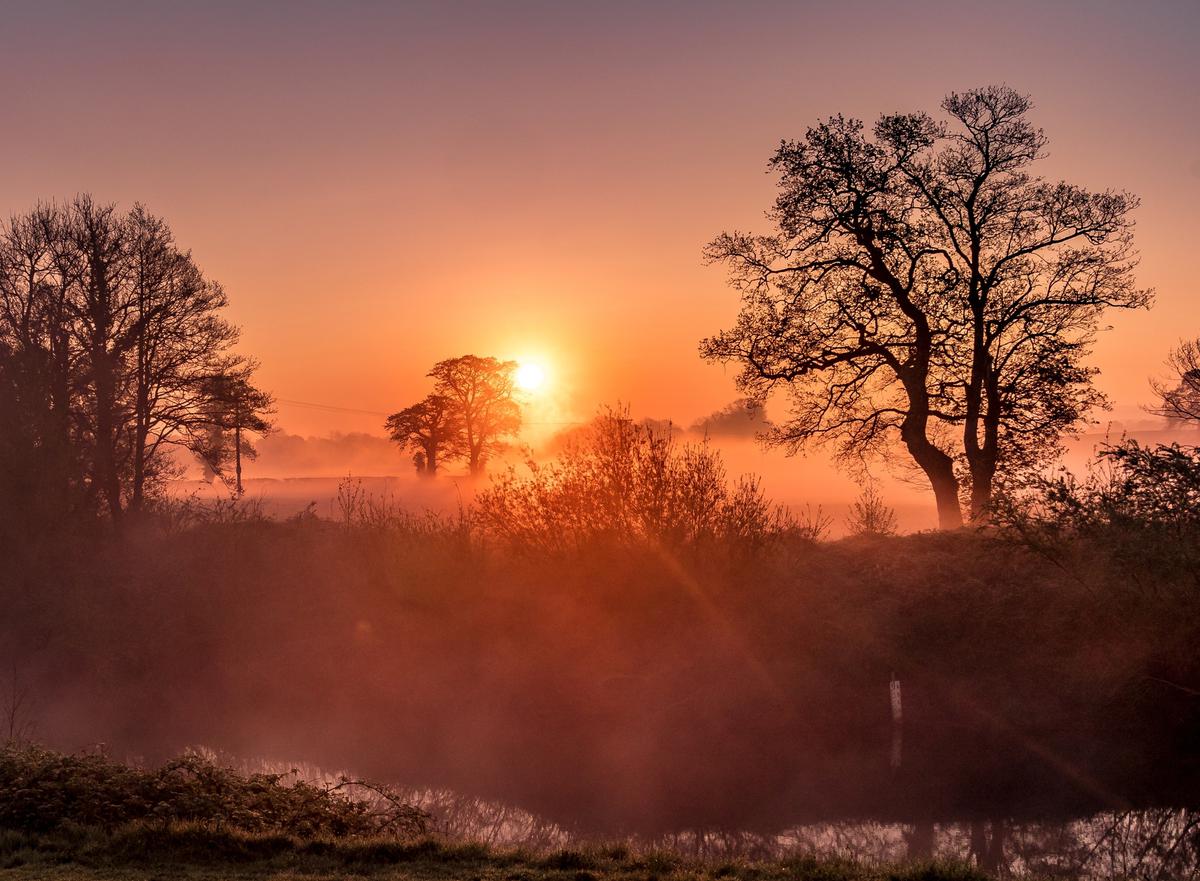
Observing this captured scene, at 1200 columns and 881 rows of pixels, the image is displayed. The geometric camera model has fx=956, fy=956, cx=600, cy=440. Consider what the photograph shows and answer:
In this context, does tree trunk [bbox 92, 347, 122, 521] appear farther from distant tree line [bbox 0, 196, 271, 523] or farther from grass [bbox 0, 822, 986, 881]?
grass [bbox 0, 822, 986, 881]

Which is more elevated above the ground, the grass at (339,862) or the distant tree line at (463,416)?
the distant tree line at (463,416)

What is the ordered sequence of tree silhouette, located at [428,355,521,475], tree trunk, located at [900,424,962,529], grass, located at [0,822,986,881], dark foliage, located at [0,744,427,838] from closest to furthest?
grass, located at [0,822,986,881] → dark foliage, located at [0,744,427,838] → tree trunk, located at [900,424,962,529] → tree silhouette, located at [428,355,521,475]

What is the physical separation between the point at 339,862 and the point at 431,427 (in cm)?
5417

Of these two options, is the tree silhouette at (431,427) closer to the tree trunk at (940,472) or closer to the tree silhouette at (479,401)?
the tree silhouette at (479,401)

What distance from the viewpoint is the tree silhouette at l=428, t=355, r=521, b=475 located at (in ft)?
211

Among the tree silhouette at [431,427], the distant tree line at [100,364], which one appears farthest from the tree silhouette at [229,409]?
the tree silhouette at [431,427]

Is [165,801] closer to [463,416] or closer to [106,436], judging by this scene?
[106,436]

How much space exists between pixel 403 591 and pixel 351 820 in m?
14.2

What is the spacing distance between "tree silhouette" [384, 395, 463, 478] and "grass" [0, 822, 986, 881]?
5259cm

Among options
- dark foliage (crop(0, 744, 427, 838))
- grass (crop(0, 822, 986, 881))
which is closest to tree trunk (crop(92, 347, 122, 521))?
dark foliage (crop(0, 744, 427, 838))

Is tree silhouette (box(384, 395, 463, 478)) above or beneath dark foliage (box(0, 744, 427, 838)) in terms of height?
above

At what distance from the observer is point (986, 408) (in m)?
28.2

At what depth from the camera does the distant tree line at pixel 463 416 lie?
64375 millimetres

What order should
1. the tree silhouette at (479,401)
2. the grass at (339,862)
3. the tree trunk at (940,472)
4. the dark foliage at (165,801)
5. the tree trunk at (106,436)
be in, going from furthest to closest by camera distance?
the tree silhouette at (479,401) → the tree trunk at (106,436) → the tree trunk at (940,472) → the dark foliage at (165,801) → the grass at (339,862)
